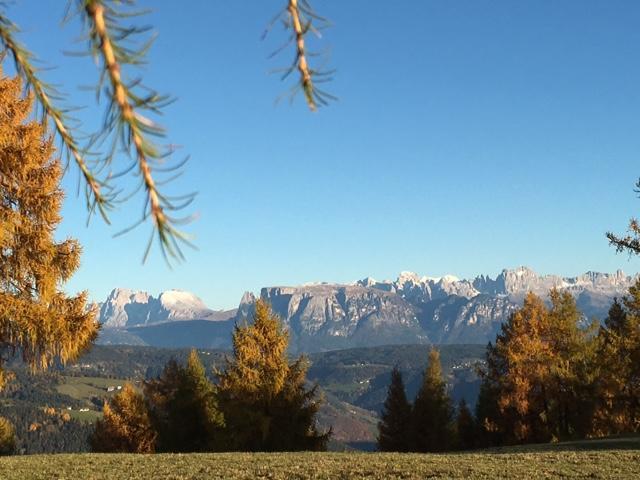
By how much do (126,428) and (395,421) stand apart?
1723 centimetres

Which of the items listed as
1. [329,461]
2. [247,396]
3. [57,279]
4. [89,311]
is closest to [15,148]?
[57,279]

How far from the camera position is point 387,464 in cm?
1636

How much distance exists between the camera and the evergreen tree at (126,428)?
36.4m

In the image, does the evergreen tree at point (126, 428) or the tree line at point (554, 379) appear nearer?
the tree line at point (554, 379)

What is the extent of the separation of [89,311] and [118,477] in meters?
3.90

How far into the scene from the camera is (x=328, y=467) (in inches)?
615

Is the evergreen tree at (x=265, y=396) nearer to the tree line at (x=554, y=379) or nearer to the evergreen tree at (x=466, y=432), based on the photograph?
the tree line at (x=554, y=379)

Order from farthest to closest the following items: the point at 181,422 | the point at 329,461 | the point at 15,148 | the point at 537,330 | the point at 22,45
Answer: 1. the point at 181,422
2. the point at 537,330
3. the point at 329,461
4. the point at 15,148
5. the point at 22,45

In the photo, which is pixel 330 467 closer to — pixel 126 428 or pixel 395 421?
pixel 126 428

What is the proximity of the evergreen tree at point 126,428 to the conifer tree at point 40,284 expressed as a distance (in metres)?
23.4

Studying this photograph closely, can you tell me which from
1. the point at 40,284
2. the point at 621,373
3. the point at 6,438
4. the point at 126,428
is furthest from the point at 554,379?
the point at 6,438

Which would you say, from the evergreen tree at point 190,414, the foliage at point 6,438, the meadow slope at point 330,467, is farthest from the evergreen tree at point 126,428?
the meadow slope at point 330,467

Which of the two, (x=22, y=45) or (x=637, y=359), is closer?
(x=22, y=45)

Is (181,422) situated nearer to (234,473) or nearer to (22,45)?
(234,473)
